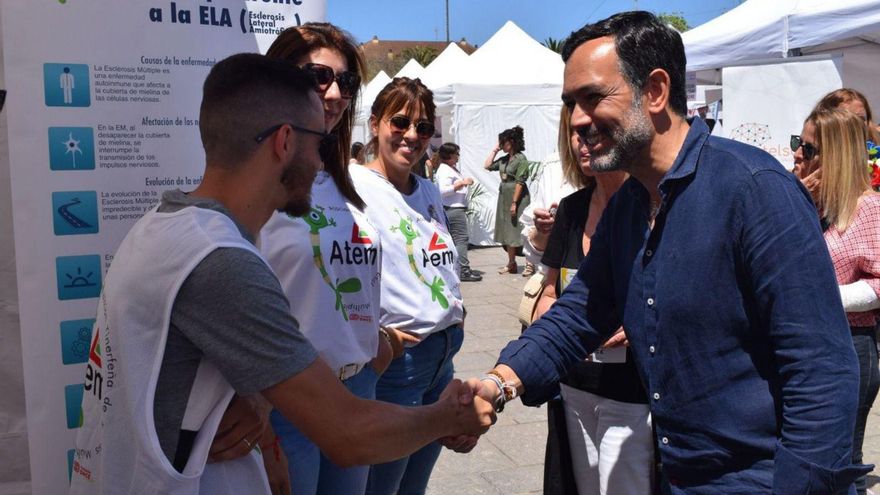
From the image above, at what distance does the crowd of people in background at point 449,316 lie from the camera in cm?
170

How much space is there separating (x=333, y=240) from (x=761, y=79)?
18.2 ft

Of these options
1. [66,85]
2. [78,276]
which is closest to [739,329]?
[78,276]

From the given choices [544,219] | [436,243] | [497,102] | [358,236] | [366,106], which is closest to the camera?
[358,236]

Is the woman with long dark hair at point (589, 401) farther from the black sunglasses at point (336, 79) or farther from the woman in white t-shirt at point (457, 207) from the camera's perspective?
the woman in white t-shirt at point (457, 207)

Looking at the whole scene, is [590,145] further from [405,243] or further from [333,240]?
[405,243]

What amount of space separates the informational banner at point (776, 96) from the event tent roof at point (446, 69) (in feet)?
27.1

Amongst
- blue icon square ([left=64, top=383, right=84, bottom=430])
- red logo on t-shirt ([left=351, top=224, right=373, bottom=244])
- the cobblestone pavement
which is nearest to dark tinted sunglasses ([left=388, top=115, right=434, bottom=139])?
red logo on t-shirt ([left=351, top=224, right=373, bottom=244])

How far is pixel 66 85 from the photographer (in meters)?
2.73

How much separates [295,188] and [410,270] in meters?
1.40

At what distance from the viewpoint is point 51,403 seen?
9.12 feet

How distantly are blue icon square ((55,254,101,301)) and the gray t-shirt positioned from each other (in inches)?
50.5

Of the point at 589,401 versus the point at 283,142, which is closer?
the point at 283,142

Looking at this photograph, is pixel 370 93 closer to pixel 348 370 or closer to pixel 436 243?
pixel 436 243

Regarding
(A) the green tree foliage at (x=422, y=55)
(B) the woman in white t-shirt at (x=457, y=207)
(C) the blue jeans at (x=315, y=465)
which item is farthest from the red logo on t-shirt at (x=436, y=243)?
(A) the green tree foliage at (x=422, y=55)
